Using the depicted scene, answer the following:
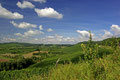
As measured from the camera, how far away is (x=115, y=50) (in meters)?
4.41

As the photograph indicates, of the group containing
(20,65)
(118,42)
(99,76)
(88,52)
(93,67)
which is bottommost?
(20,65)

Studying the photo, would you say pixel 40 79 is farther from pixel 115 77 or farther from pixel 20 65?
pixel 20 65

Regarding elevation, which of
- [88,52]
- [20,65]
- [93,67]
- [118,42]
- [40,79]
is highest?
[118,42]

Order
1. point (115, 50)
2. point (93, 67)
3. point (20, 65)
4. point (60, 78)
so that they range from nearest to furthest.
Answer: point (93, 67)
point (60, 78)
point (115, 50)
point (20, 65)

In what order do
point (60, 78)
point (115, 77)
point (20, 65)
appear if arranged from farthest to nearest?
point (20, 65) < point (60, 78) < point (115, 77)

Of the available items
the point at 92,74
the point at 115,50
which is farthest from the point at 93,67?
the point at 115,50

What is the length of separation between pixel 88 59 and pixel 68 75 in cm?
102

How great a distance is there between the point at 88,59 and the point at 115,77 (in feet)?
3.02

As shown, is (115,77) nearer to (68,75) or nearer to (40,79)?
(68,75)

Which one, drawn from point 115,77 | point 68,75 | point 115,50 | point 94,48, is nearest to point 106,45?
point 115,50

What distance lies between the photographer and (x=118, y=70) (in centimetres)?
362

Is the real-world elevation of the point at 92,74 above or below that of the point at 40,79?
above

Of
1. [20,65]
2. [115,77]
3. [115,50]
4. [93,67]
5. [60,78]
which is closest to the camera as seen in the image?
[115,77]

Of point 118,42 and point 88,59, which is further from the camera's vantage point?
point 118,42
